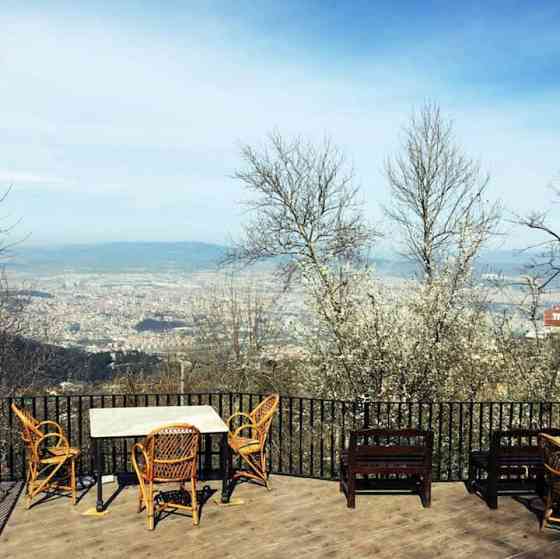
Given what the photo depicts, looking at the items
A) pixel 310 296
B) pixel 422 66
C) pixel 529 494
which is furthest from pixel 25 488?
pixel 422 66

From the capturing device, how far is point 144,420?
6871 mm

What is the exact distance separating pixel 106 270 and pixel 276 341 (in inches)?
853

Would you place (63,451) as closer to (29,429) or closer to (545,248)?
(29,429)

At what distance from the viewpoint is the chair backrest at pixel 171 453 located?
6027 millimetres

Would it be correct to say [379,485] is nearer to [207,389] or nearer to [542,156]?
[207,389]

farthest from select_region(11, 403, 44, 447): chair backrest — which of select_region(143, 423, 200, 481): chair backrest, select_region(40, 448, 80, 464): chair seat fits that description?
select_region(143, 423, 200, 481): chair backrest

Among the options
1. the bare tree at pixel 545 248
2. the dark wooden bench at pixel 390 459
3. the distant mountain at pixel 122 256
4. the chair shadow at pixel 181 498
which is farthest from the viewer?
the distant mountain at pixel 122 256

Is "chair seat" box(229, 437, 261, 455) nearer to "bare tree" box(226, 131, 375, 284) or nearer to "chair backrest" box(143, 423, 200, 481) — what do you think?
"chair backrest" box(143, 423, 200, 481)

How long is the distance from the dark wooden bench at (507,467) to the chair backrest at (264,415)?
A: 2222 mm

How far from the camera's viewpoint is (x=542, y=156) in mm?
20875

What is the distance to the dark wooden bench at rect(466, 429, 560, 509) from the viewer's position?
660 cm

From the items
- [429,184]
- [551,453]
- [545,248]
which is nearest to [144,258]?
[429,184]

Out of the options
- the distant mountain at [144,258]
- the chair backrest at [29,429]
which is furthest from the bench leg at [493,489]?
the distant mountain at [144,258]

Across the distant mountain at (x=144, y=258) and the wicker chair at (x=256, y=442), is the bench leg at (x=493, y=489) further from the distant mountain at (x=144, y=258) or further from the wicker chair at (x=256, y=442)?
the distant mountain at (x=144, y=258)
